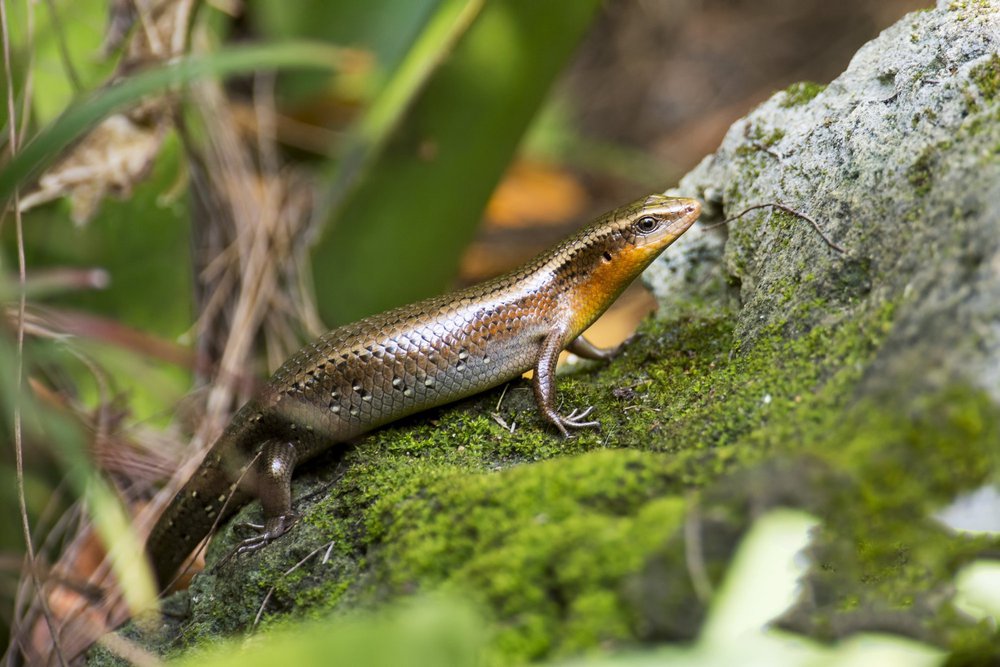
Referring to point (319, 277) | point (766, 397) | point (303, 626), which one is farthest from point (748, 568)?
point (319, 277)

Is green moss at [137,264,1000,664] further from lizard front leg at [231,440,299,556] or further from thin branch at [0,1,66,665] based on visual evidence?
thin branch at [0,1,66,665]

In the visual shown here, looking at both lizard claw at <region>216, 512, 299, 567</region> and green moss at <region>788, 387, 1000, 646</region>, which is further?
lizard claw at <region>216, 512, 299, 567</region>

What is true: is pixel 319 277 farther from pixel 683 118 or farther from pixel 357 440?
pixel 683 118

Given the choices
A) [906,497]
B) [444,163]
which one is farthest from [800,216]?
[444,163]

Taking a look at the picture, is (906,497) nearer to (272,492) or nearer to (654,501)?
(654,501)

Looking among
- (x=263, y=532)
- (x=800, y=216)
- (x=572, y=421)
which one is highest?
(x=800, y=216)

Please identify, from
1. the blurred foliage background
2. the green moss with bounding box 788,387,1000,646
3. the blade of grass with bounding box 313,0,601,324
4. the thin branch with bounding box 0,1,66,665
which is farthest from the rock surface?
the blade of grass with bounding box 313,0,601,324
